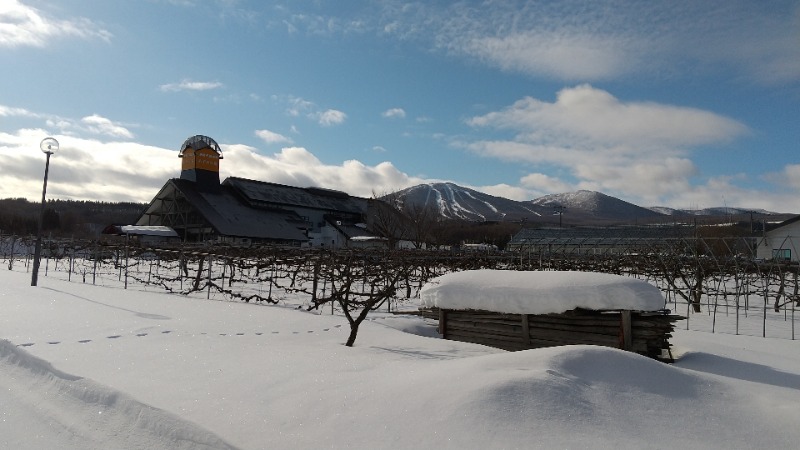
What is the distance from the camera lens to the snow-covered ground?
4707 millimetres

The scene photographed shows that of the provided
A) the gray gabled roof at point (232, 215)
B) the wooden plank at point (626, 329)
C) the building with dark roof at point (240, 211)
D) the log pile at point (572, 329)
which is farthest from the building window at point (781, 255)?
the gray gabled roof at point (232, 215)

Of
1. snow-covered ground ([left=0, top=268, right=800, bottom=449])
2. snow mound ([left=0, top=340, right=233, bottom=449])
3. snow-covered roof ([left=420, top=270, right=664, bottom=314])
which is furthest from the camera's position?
snow-covered roof ([left=420, top=270, right=664, bottom=314])

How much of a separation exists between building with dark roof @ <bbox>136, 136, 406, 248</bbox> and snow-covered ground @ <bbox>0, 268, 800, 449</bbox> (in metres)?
39.2

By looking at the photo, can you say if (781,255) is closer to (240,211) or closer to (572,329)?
(572,329)

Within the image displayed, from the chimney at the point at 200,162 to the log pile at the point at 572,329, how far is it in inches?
1901

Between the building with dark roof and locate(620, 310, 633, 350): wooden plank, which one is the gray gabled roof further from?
locate(620, 310, 633, 350): wooden plank

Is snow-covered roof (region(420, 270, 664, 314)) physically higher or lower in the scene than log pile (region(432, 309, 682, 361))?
higher

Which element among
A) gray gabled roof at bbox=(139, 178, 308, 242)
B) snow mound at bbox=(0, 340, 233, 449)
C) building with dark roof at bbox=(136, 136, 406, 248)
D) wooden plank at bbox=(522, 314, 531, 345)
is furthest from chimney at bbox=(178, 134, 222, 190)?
snow mound at bbox=(0, 340, 233, 449)

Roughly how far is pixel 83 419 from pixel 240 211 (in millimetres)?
49095

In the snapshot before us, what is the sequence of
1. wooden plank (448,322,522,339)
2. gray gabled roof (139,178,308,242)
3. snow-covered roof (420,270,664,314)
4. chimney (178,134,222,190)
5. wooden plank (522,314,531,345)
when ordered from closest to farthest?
snow-covered roof (420,270,664,314) → wooden plank (522,314,531,345) → wooden plank (448,322,522,339) → gray gabled roof (139,178,308,242) → chimney (178,134,222,190)

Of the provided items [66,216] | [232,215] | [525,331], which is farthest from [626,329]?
[66,216]

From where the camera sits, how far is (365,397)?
5578 millimetres

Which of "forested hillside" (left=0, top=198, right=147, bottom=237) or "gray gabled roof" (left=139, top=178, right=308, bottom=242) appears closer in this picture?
"gray gabled roof" (left=139, top=178, right=308, bottom=242)

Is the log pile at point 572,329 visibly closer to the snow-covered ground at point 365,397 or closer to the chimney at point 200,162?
the snow-covered ground at point 365,397
